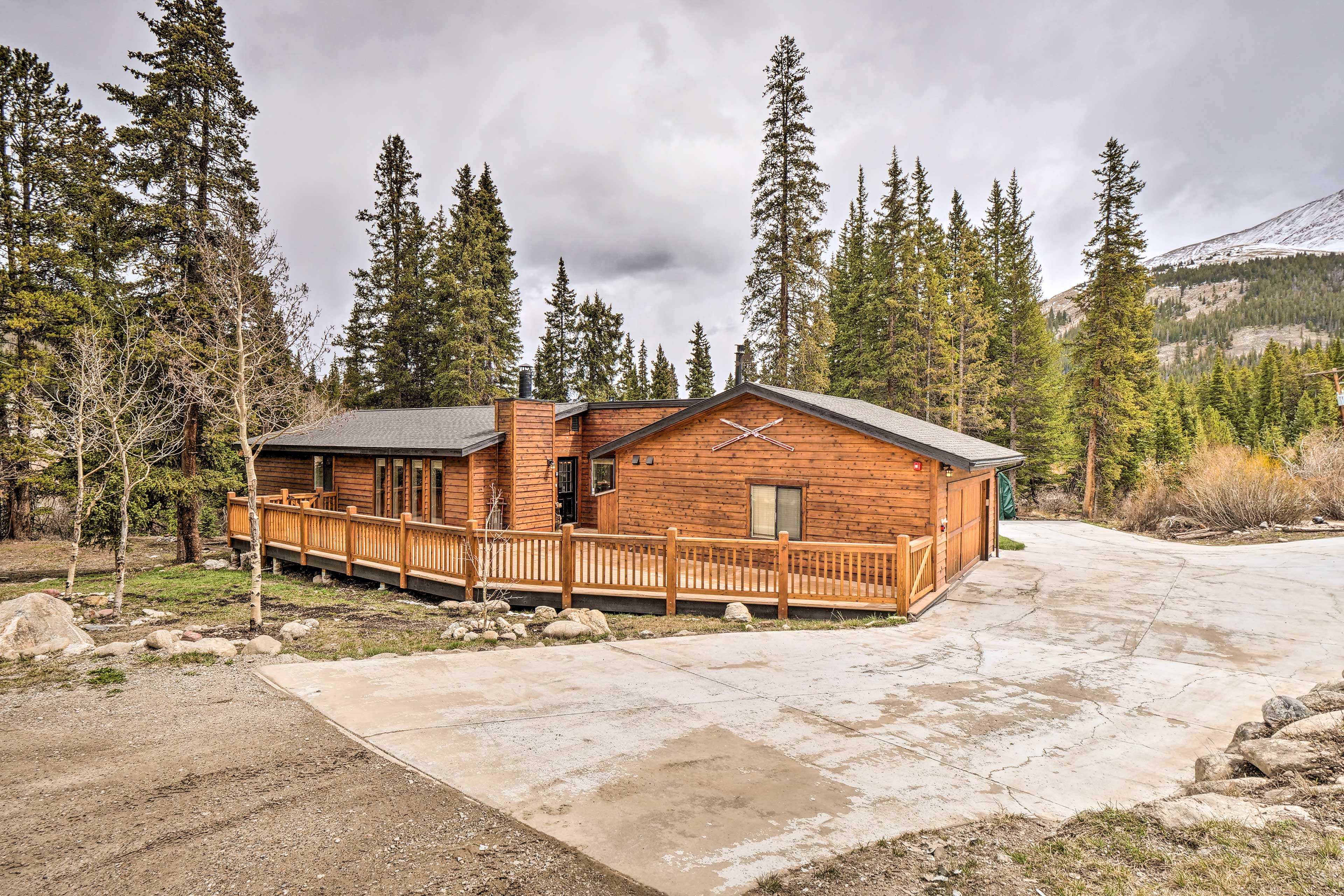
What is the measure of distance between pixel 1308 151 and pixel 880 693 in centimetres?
5225

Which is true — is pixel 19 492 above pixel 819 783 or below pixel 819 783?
above

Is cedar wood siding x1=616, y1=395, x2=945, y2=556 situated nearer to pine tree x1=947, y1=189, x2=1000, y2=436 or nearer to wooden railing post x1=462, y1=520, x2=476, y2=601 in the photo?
wooden railing post x1=462, y1=520, x2=476, y2=601

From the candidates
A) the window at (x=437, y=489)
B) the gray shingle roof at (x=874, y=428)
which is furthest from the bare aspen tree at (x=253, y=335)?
the gray shingle roof at (x=874, y=428)

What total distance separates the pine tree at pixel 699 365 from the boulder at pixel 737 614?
42.6 metres

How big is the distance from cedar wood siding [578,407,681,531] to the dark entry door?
9 centimetres

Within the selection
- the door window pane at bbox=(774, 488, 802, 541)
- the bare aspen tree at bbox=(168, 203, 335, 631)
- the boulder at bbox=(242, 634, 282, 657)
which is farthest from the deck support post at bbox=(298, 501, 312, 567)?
the door window pane at bbox=(774, 488, 802, 541)

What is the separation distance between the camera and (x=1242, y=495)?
59.3 feet

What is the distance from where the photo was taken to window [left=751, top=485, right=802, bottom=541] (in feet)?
37.9

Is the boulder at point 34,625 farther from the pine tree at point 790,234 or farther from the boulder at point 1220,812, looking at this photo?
the pine tree at point 790,234

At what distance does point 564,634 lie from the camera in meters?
7.94

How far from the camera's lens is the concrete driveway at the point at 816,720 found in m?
3.50

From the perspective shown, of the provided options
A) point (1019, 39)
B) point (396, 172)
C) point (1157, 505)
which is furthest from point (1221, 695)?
point (396, 172)

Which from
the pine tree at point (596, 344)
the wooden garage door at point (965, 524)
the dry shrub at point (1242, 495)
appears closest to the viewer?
the wooden garage door at point (965, 524)

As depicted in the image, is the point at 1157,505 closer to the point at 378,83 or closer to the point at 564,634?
the point at 564,634
